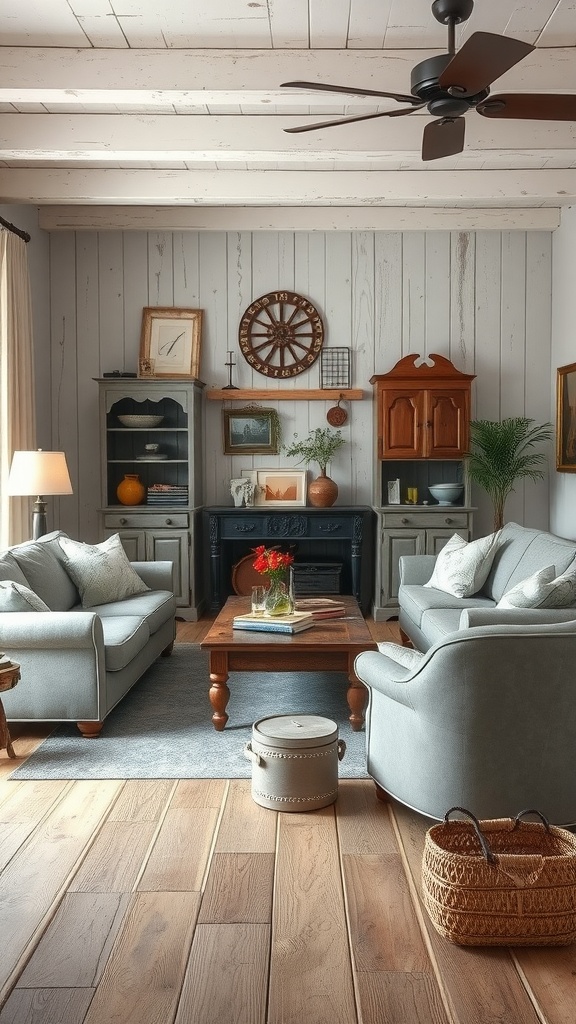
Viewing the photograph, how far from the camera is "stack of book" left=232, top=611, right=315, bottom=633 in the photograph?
4.46 meters

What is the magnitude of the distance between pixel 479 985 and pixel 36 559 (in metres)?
3.37

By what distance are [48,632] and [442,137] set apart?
2.76 meters

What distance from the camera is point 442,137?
380cm

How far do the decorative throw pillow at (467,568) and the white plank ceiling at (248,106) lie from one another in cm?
235

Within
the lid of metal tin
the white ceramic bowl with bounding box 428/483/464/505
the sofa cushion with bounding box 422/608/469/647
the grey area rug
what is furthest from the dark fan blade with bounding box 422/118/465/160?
the white ceramic bowl with bounding box 428/483/464/505

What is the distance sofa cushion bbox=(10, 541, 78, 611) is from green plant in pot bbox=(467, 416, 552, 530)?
11.2 ft

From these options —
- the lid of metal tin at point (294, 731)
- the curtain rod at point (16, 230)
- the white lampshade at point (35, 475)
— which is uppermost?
the curtain rod at point (16, 230)

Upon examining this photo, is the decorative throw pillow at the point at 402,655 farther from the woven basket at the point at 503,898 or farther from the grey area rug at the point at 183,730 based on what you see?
the woven basket at the point at 503,898

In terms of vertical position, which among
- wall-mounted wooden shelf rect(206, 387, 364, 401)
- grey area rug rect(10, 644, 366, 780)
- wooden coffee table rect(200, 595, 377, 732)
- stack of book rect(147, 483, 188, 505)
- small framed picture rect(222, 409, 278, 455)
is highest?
wall-mounted wooden shelf rect(206, 387, 364, 401)

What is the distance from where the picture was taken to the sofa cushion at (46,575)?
188 inches

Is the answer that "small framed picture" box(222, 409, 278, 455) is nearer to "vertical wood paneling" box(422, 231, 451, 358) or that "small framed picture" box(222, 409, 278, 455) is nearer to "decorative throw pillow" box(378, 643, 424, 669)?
"vertical wood paneling" box(422, 231, 451, 358)

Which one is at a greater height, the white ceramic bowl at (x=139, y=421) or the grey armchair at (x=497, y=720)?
the white ceramic bowl at (x=139, y=421)

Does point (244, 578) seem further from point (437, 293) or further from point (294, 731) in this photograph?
point (294, 731)

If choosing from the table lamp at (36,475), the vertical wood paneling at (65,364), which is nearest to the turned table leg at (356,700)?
the table lamp at (36,475)
